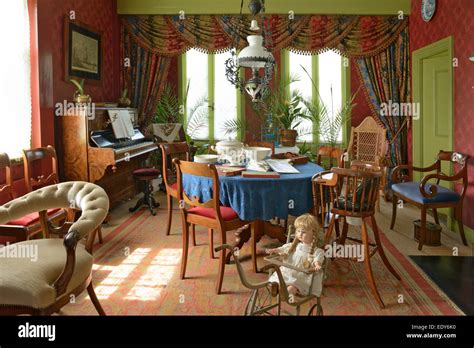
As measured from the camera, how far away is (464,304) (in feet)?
10.3

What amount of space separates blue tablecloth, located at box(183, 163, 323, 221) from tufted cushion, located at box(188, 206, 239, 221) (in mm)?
67

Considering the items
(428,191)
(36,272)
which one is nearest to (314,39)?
(428,191)

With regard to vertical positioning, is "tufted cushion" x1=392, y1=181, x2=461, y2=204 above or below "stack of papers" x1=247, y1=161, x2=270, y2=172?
below

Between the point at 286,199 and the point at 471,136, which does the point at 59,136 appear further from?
the point at 471,136

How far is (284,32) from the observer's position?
7027 mm

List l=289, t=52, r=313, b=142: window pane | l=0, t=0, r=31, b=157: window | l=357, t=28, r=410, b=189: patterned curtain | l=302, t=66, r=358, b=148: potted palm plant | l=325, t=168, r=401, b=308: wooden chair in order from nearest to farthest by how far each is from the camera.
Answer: l=325, t=168, r=401, b=308: wooden chair, l=0, t=0, r=31, b=157: window, l=357, t=28, r=410, b=189: patterned curtain, l=302, t=66, r=358, b=148: potted palm plant, l=289, t=52, r=313, b=142: window pane

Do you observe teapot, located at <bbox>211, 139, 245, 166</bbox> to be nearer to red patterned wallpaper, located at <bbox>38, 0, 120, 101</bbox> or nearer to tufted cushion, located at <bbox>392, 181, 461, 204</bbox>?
tufted cushion, located at <bbox>392, 181, 461, 204</bbox>

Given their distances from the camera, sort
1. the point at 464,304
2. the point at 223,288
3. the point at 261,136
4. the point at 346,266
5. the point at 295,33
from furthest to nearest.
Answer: the point at 261,136, the point at 295,33, the point at 346,266, the point at 223,288, the point at 464,304

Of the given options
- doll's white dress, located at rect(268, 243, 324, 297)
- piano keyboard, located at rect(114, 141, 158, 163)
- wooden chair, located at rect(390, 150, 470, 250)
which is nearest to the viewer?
doll's white dress, located at rect(268, 243, 324, 297)

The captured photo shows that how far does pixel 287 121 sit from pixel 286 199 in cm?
415

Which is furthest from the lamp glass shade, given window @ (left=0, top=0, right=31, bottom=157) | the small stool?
the small stool

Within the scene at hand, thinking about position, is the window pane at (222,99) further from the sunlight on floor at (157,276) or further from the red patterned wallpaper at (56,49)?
the sunlight on floor at (157,276)

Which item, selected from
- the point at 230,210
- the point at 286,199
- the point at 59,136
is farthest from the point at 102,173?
the point at 286,199

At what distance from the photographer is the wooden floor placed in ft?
14.3
